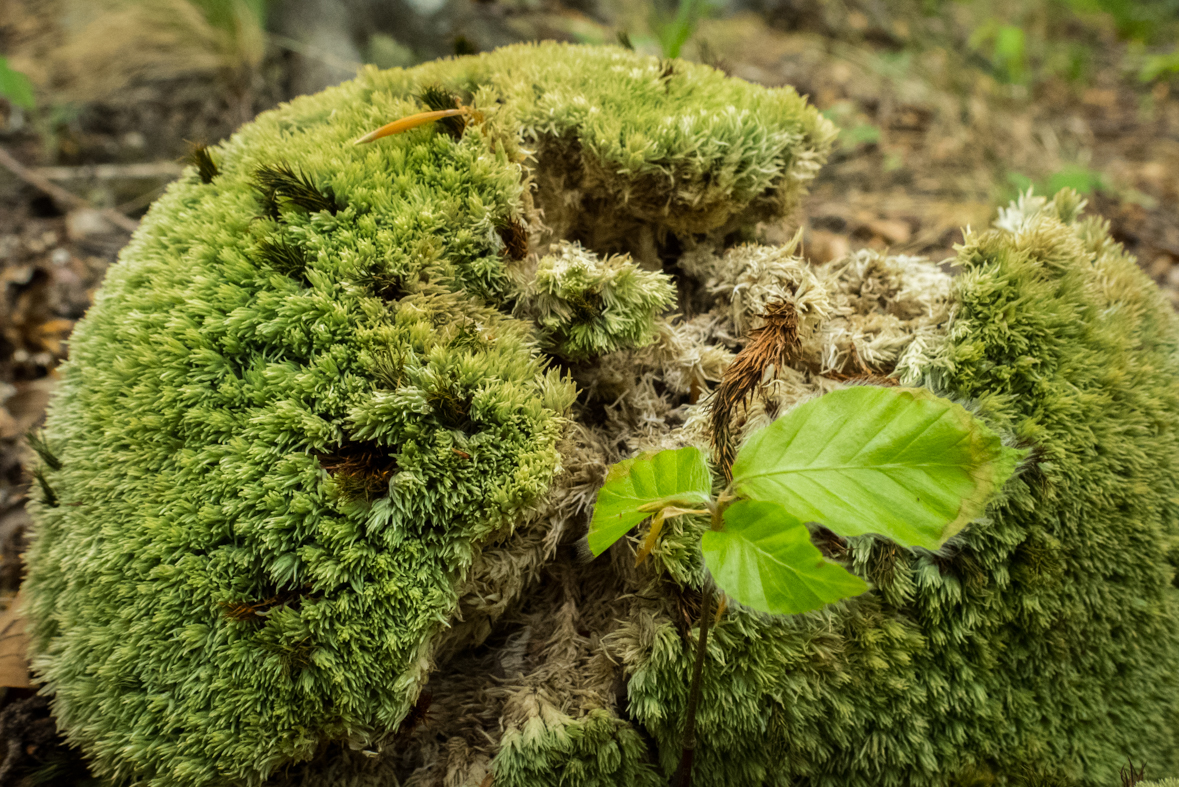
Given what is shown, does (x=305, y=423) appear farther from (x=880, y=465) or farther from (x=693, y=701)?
(x=880, y=465)

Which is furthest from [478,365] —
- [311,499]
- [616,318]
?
[311,499]

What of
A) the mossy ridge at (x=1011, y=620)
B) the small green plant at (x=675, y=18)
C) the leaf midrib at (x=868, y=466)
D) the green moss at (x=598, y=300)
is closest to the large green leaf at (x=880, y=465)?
the leaf midrib at (x=868, y=466)

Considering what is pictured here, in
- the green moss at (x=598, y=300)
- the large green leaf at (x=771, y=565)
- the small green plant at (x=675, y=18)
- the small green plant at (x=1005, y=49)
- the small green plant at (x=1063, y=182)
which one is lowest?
the large green leaf at (x=771, y=565)

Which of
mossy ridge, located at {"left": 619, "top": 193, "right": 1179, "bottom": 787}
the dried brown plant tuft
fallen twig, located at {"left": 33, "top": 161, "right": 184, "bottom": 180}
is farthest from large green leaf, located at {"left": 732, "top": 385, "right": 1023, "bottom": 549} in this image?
fallen twig, located at {"left": 33, "top": 161, "right": 184, "bottom": 180}

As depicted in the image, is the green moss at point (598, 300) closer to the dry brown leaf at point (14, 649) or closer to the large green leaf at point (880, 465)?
the large green leaf at point (880, 465)

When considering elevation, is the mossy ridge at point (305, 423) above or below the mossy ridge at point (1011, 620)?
above

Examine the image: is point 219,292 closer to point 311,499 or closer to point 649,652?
point 311,499
